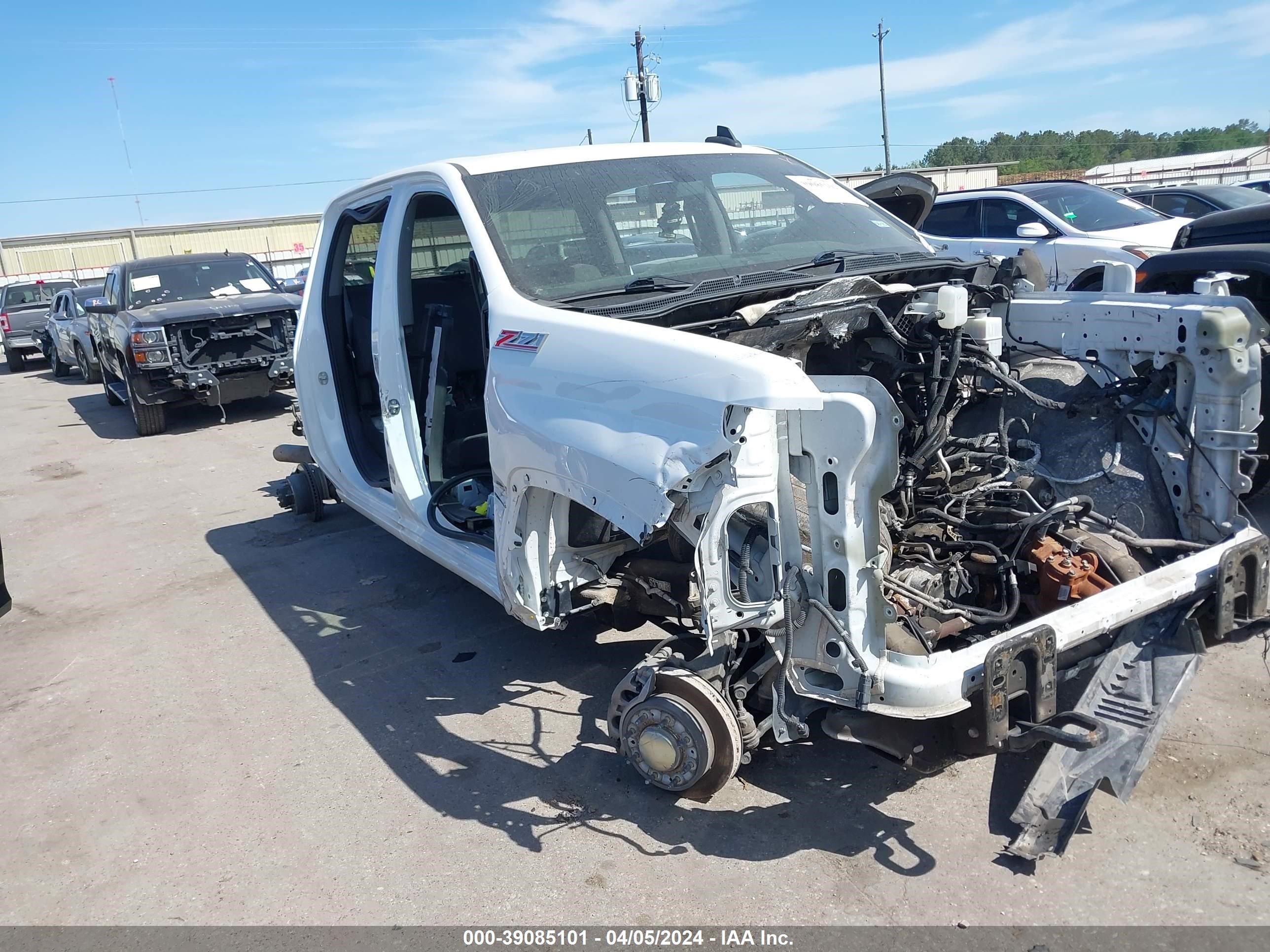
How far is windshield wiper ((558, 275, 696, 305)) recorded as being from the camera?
348cm

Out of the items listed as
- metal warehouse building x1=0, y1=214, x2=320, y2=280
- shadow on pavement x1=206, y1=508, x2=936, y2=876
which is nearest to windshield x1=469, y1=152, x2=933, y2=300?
shadow on pavement x1=206, y1=508, x2=936, y2=876

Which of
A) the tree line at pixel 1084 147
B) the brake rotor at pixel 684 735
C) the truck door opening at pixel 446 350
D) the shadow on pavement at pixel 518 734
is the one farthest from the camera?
the tree line at pixel 1084 147

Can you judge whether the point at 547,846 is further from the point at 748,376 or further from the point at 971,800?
the point at 748,376

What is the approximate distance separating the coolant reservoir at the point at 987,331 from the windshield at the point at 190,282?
1038cm

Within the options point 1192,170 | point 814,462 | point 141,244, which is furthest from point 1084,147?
point 814,462

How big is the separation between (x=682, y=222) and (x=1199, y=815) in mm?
2856

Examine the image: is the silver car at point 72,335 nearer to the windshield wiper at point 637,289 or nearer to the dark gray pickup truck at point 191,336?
the dark gray pickup truck at point 191,336

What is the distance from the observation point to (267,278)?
40.0 ft

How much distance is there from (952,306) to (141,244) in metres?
44.4

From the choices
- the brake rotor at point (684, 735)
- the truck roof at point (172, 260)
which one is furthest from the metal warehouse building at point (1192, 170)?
the brake rotor at point (684, 735)

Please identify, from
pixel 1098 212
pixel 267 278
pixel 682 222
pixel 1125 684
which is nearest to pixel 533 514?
pixel 682 222

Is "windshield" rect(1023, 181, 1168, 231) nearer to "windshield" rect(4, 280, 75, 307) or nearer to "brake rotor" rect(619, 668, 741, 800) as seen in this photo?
"brake rotor" rect(619, 668, 741, 800)

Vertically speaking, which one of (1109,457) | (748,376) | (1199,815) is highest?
(748,376)
